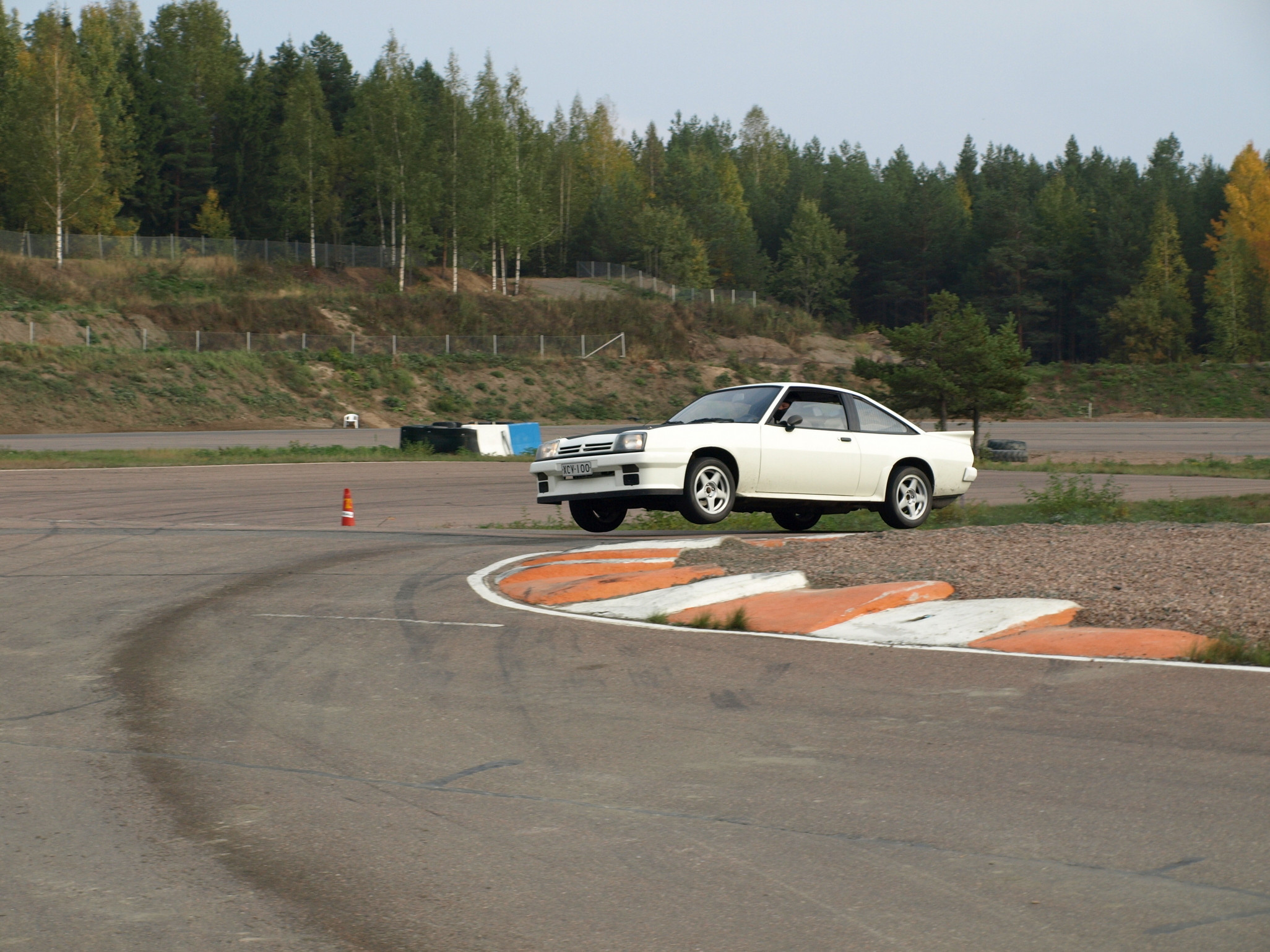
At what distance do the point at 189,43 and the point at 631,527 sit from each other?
10366 cm

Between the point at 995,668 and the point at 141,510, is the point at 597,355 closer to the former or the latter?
the point at 141,510

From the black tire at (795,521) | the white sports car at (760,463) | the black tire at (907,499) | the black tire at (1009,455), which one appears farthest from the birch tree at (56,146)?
the black tire at (907,499)

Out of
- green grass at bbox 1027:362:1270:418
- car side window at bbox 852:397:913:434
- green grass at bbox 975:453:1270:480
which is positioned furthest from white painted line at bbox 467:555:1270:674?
green grass at bbox 1027:362:1270:418

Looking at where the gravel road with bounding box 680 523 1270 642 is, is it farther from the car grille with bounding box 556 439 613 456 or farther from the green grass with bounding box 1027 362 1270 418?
the green grass with bounding box 1027 362 1270 418

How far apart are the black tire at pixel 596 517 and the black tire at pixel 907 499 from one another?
312 cm

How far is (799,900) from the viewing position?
4.00 meters

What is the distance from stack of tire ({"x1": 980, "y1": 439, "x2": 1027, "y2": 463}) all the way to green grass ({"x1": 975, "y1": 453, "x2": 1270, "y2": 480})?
1.50 m

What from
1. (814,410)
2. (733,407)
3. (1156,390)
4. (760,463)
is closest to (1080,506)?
(814,410)

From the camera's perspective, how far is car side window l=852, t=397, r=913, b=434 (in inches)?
593

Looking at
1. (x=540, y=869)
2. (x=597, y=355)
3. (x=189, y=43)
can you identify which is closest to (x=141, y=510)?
(x=540, y=869)

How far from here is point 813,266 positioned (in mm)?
118062

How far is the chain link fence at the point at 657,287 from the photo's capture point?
9081cm

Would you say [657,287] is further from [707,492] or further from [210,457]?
[707,492]

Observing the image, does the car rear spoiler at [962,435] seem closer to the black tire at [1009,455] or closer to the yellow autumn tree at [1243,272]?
the black tire at [1009,455]
